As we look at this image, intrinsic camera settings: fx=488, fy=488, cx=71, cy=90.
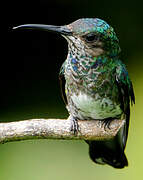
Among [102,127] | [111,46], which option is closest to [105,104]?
[102,127]

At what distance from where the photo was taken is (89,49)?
111 inches

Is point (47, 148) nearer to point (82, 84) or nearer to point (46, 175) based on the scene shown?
point (46, 175)

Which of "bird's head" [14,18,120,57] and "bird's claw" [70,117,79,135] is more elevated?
"bird's head" [14,18,120,57]

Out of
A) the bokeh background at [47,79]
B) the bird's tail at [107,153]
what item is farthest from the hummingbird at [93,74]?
the bokeh background at [47,79]

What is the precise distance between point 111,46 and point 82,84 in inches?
11.4

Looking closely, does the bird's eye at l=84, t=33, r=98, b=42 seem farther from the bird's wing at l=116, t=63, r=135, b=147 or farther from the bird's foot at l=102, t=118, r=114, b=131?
the bird's foot at l=102, t=118, r=114, b=131

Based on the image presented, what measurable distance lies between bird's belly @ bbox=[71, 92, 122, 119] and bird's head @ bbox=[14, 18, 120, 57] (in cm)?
27

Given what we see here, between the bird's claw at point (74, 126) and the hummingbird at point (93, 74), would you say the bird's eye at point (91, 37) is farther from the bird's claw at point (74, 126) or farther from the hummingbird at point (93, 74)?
the bird's claw at point (74, 126)

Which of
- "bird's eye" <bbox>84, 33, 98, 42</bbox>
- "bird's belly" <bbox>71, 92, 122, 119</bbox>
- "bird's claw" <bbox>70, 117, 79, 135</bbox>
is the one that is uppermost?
"bird's eye" <bbox>84, 33, 98, 42</bbox>

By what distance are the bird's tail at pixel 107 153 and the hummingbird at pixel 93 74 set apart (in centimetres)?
44

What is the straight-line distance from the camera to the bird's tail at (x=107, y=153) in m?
3.52

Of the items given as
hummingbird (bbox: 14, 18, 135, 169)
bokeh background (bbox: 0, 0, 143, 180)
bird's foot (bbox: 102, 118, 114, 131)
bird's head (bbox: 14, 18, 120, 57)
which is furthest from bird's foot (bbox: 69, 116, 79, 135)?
bokeh background (bbox: 0, 0, 143, 180)

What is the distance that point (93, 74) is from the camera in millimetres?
2930

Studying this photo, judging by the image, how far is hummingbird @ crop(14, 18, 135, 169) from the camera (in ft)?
9.02
